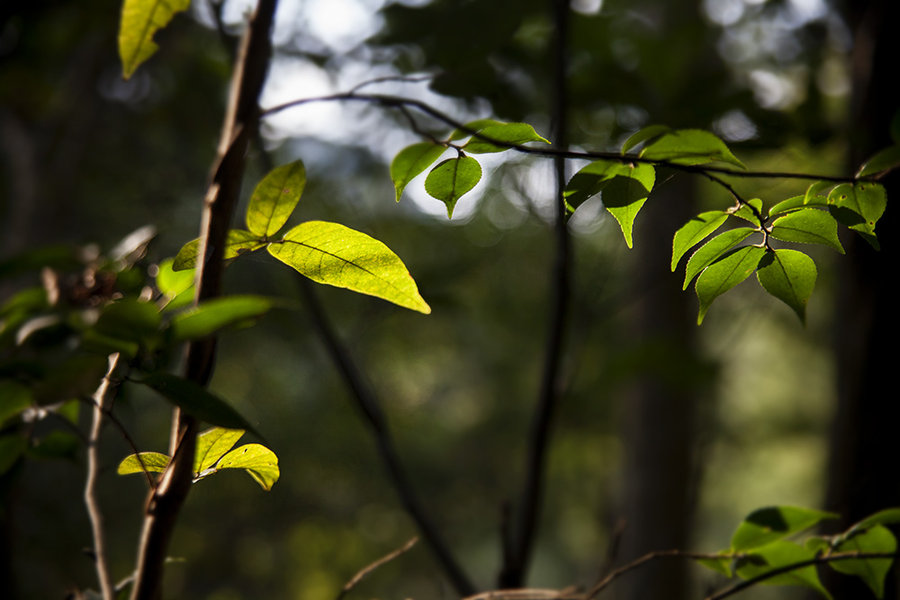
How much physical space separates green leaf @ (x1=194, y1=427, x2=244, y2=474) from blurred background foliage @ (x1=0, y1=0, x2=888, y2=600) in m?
0.12

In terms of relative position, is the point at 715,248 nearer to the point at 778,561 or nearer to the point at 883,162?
the point at 883,162

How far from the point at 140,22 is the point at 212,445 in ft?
0.86

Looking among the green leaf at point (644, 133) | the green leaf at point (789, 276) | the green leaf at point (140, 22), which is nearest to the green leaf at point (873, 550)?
the green leaf at point (789, 276)

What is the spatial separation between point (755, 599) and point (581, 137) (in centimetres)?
Answer: 858

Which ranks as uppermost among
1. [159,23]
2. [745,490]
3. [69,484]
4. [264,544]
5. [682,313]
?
[159,23]

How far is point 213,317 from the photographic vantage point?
0.20 metres

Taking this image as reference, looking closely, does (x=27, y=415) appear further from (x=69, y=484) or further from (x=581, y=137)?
(x=69, y=484)

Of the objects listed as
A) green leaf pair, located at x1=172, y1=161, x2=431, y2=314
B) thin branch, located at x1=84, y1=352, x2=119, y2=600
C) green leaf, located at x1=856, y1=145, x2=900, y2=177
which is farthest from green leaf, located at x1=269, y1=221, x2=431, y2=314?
green leaf, located at x1=856, y1=145, x2=900, y2=177

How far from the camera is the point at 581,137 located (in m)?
0.93

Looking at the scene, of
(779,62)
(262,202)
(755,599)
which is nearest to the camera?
(262,202)

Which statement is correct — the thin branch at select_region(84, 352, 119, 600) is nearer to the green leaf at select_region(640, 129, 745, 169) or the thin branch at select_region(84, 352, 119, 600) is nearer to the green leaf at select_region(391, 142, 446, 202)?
the green leaf at select_region(391, 142, 446, 202)

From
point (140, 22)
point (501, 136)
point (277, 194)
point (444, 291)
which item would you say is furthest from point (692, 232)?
point (444, 291)

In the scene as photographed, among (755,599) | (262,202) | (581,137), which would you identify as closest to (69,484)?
(581,137)

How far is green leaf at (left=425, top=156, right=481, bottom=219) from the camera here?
33 cm
